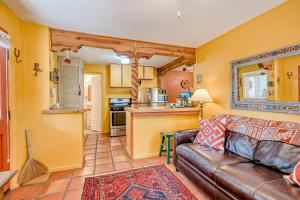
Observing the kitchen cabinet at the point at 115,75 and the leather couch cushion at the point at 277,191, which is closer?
the leather couch cushion at the point at 277,191

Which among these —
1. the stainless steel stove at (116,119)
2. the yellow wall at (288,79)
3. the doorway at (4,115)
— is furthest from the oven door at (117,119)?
the yellow wall at (288,79)

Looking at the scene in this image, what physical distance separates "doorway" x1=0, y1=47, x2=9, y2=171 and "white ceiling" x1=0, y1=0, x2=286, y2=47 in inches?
28.2

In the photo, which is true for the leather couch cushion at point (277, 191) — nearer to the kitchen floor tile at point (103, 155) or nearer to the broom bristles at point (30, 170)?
the kitchen floor tile at point (103, 155)

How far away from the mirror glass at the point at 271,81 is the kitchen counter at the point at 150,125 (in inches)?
46.1

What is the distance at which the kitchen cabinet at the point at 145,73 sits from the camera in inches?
205

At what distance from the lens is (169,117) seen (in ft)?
10.3

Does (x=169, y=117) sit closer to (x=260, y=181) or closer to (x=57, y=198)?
(x=260, y=181)

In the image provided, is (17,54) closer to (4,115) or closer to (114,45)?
(4,115)

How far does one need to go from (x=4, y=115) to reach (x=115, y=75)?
324cm

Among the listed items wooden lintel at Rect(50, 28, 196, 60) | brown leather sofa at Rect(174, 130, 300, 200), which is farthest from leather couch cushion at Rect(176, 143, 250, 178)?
wooden lintel at Rect(50, 28, 196, 60)

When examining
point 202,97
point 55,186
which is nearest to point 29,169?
point 55,186

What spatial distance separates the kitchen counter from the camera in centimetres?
290

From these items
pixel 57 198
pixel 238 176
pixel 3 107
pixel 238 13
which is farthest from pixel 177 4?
pixel 57 198

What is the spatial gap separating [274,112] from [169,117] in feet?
5.61
